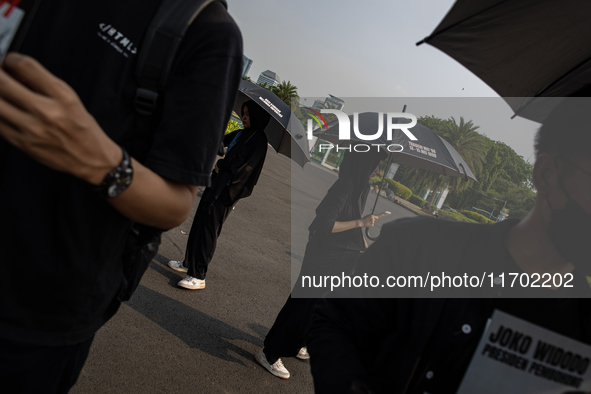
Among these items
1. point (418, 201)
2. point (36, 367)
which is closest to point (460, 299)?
point (418, 201)

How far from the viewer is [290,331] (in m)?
3.05

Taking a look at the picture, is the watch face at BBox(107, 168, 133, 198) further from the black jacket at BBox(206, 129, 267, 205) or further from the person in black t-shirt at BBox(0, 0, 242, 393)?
the black jacket at BBox(206, 129, 267, 205)

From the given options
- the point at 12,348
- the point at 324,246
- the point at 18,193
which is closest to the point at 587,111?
the point at 18,193

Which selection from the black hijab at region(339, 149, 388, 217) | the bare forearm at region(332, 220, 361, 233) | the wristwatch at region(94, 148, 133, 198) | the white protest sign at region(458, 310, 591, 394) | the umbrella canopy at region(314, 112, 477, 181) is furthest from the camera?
the bare forearm at region(332, 220, 361, 233)

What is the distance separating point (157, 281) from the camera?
13.9ft

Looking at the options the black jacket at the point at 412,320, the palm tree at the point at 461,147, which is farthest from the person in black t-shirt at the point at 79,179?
the palm tree at the point at 461,147

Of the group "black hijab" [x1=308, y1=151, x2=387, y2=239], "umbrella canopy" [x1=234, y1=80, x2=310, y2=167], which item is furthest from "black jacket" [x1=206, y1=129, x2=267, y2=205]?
"black hijab" [x1=308, y1=151, x2=387, y2=239]

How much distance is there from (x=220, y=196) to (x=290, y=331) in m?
1.88

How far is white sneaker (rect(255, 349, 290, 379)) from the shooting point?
3387mm

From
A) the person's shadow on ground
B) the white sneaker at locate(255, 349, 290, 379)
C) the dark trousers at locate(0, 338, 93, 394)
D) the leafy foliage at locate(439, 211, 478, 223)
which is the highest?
the leafy foliage at locate(439, 211, 478, 223)

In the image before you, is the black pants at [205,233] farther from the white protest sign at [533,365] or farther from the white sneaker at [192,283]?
the white protest sign at [533,365]

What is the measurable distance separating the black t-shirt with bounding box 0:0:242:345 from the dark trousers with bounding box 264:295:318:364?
80.9 inches

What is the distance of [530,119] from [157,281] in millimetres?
3857

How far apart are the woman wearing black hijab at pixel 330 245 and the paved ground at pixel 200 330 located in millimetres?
187
